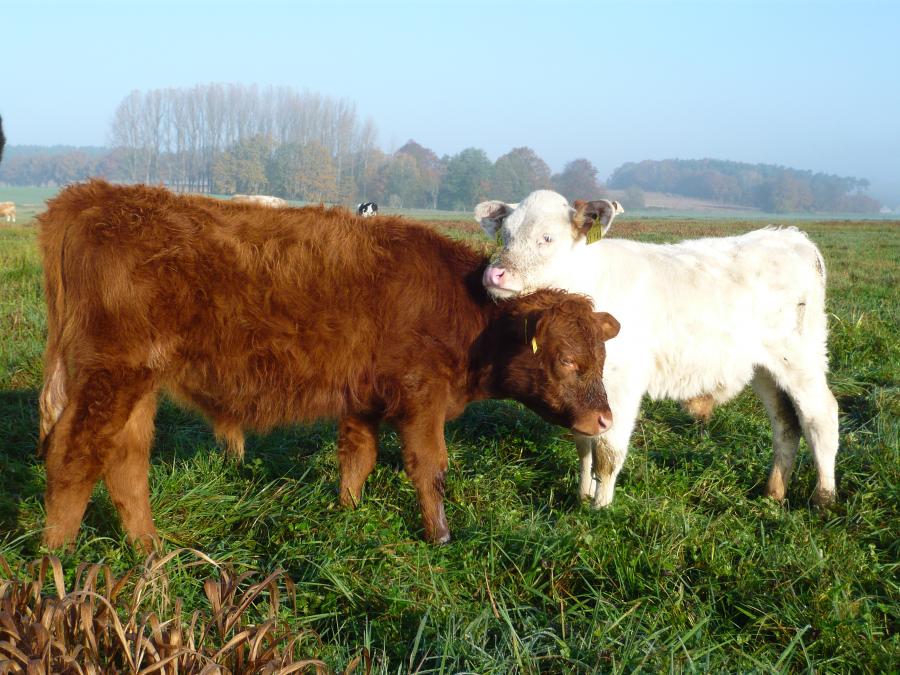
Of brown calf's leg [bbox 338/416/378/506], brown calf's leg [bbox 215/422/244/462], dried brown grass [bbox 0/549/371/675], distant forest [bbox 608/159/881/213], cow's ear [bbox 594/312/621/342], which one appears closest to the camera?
dried brown grass [bbox 0/549/371/675]

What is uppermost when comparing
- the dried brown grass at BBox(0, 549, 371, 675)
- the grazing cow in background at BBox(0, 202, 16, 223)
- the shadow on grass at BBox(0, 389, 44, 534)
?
the dried brown grass at BBox(0, 549, 371, 675)

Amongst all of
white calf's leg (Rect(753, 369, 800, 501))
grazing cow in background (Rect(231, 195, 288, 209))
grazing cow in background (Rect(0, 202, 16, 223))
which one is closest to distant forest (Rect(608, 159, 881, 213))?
grazing cow in background (Rect(0, 202, 16, 223))

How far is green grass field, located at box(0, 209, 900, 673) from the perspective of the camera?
9.45 feet

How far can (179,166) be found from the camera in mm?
37719

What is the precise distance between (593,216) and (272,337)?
215cm

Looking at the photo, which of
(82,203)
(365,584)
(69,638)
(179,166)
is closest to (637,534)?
(365,584)

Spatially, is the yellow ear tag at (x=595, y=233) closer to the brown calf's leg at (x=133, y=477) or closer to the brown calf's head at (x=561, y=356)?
the brown calf's head at (x=561, y=356)

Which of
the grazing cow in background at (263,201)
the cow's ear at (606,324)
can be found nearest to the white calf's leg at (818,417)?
the cow's ear at (606,324)

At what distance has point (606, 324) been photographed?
170 inches

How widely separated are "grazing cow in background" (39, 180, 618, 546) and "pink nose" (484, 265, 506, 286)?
0.18 meters

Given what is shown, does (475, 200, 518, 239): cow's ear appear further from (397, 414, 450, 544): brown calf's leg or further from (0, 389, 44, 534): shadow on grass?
(0, 389, 44, 534): shadow on grass

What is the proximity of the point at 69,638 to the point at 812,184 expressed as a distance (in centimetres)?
14651

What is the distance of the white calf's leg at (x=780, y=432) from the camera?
15.8ft

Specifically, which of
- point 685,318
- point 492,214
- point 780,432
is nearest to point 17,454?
point 492,214
